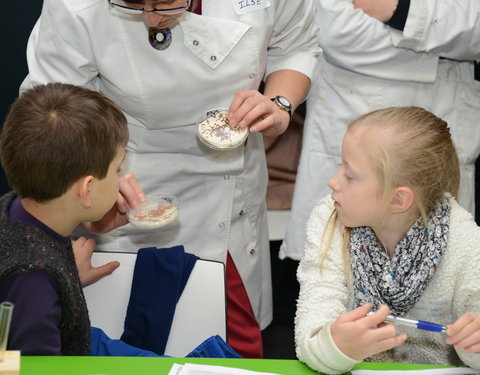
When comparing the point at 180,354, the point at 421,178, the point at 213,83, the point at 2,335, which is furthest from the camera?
the point at 213,83

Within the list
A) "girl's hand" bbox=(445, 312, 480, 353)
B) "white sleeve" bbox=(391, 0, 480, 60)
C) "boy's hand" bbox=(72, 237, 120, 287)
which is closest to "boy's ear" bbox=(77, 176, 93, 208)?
"boy's hand" bbox=(72, 237, 120, 287)

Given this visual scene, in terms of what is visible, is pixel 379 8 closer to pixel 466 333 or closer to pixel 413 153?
pixel 413 153

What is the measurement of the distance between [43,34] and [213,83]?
46cm

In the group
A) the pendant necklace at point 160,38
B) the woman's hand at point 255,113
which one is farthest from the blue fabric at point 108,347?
the pendant necklace at point 160,38

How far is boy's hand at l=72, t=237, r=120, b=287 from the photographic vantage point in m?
1.95

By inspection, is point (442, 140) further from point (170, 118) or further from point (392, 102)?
point (392, 102)

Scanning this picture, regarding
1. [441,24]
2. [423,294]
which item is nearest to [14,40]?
[441,24]

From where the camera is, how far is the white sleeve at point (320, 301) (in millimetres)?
1518

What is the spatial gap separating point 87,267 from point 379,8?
134 centimetres

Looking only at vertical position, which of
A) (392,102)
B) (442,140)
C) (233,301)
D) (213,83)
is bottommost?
(233,301)

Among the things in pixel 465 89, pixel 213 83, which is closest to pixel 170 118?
pixel 213 83

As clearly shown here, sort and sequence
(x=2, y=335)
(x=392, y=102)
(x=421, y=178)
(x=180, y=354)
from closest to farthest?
(x=2, y=335) < (x=421, y=178) < (x=180, y=354) < (x=392, y=102)

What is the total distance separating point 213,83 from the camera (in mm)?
2115

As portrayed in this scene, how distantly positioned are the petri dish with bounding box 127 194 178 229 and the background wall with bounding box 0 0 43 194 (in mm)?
1400
